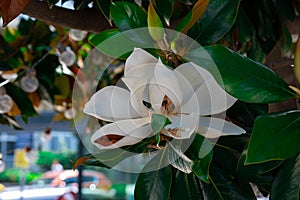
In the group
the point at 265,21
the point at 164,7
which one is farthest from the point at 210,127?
the point at 265,21

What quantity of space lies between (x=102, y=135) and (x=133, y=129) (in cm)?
3

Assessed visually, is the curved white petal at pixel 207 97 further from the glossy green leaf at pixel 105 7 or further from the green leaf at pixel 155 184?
the glossy green leaf at pixel 105 7

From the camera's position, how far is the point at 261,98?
0.37 m

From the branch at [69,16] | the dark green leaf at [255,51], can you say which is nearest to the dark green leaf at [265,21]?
the dark green leaf at [255,51]

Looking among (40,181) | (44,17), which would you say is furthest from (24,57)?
(40,181)

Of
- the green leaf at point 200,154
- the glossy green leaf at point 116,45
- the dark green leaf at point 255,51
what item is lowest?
the dark green leaf at point 255,51

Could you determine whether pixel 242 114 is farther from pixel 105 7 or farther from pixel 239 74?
pixel 105 7

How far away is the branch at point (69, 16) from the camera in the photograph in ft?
1.91

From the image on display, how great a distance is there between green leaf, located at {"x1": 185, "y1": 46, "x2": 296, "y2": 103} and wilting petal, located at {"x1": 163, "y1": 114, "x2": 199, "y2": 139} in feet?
0.12

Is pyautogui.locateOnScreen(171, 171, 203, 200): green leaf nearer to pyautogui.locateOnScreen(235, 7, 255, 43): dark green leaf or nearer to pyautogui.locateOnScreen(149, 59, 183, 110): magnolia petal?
pyautogui.locateOnScreen(149, 59, 183, 110): magnolia petal

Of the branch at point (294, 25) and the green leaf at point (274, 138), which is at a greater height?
the green leaf at point (274, 138)

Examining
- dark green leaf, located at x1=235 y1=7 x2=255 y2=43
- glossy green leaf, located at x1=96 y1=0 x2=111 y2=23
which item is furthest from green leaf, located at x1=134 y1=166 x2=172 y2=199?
dark green leaf, located at x1=235 y1=7 x2=255 y2=43

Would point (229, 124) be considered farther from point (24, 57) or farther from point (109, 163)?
point (24, 57)

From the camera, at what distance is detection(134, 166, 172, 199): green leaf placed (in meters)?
0.41
